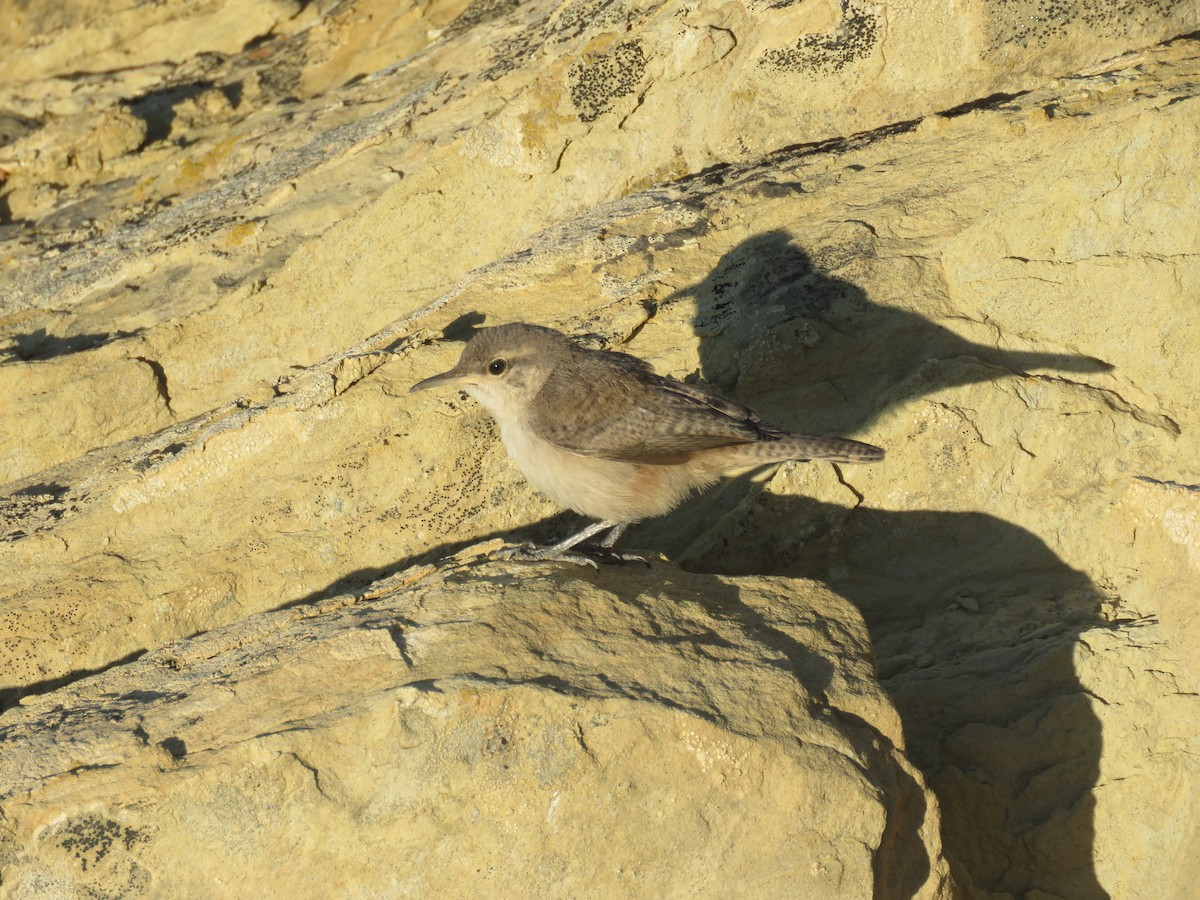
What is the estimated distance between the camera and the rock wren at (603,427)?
6.28m

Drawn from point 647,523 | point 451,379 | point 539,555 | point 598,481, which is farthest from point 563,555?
point 647,523

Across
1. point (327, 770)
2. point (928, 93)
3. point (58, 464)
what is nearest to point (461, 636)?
point (327, 770)

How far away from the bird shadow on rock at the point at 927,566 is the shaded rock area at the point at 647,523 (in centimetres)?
3

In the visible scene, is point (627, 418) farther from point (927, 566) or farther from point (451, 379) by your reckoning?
point (927, 566)

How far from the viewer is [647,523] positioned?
25.1 feet

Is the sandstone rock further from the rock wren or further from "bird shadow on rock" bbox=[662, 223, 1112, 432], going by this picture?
"bird shadow on rock" bbox=[662, 223, 1112, 432]

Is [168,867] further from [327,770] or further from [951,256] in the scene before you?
[951,256]

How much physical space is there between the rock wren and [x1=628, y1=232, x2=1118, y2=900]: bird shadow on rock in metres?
0.84

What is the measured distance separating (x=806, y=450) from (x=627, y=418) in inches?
41.3

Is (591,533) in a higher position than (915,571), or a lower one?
higher

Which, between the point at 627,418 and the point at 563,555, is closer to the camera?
the point at 563,555

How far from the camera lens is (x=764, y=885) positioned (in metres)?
4.18

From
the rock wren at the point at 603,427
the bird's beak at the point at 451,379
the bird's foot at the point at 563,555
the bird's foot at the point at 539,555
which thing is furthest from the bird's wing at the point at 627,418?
the bird's foot at the point at 539,555

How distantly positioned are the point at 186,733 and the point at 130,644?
9.01ft
